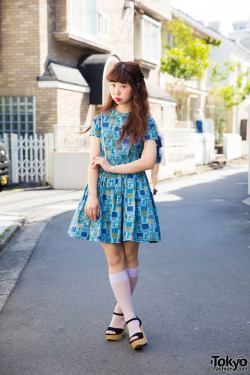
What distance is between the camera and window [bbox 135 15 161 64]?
2228cm

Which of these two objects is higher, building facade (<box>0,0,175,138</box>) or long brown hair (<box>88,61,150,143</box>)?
building facade (<box>0,0,175,138</box>)

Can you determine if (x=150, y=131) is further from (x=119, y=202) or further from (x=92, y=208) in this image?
(x=92, y=208)

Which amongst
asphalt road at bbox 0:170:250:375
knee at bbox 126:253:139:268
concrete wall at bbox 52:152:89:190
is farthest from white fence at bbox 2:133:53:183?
knee at bbox 126:253:139:268

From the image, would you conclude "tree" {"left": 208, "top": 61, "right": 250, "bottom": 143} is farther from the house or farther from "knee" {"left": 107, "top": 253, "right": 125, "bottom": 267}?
"knee" {"left": 107, "top": 253, "right": 125, "bottom": 267}

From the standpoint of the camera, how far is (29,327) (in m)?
3.99

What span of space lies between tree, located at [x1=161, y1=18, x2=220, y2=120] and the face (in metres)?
22.0

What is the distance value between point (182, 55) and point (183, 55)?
0.22 metres

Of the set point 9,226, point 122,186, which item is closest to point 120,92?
point 122,186

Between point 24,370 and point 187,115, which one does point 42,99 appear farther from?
point 187,115

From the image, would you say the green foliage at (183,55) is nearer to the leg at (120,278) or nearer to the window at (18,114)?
the window at (18,114)

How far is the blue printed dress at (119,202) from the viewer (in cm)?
357

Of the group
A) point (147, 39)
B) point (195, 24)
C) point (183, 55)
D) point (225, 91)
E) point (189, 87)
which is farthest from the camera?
point (225, 91)

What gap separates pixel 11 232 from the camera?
7660 millimetres

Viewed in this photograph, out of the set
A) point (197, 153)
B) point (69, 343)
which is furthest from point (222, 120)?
point (69, 343)
